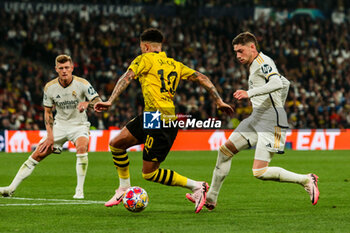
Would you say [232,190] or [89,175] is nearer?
[232,190]

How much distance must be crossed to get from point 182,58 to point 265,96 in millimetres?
24051

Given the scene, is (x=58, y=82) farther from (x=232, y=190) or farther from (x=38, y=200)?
(x=232, y=190)

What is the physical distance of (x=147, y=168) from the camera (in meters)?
8.66

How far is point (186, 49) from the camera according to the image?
33531mm

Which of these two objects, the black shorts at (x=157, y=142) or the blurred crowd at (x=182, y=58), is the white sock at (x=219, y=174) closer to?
the black shorts at (x=157, y=142)

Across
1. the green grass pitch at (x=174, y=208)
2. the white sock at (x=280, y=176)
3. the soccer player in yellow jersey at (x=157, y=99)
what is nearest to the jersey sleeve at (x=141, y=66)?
the soccer player in yellow jersey at (x=157, y=99)

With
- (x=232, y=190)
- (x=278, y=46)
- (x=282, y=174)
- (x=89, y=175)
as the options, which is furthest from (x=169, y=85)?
(x=278, y=46)

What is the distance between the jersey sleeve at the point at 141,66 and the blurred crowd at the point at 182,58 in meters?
18.0

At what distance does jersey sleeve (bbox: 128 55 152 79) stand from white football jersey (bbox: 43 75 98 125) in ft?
7.44

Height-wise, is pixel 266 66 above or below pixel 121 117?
above

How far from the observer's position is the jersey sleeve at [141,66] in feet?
28.1

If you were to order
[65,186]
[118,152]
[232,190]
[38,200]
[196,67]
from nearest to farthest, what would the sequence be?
1. [118,152]
2. [38,200]
3. [232,190]
4. [65,186]
5. [196,67]

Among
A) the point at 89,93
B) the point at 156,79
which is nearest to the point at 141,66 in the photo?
the point at 156,79

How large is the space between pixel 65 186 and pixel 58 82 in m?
2.74
